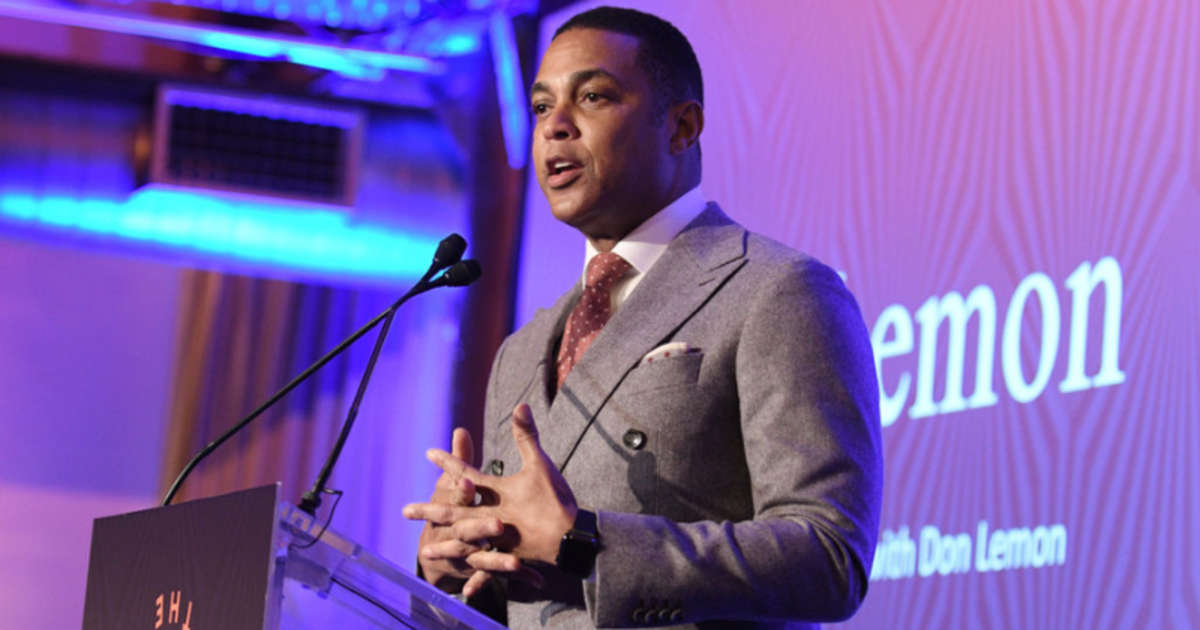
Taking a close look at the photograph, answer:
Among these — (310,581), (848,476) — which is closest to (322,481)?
(310,581)

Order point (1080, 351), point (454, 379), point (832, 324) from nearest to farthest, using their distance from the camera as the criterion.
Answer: point (832, 324), point (1080, 351), point (454, 379)

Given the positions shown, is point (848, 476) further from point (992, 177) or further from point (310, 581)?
point (992, 177)

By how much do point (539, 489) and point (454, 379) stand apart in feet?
13.6

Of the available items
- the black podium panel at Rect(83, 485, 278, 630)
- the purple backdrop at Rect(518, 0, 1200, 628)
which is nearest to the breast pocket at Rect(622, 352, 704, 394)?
the black podium panel at Rect(83, 485, 278, 630)

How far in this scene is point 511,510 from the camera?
1487 mm

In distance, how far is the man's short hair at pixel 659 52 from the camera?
2.04 metres

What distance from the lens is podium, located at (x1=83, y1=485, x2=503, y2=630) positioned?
4.32 ft

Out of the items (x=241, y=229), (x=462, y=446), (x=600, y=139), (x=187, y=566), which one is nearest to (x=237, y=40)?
(x=241, y=229)

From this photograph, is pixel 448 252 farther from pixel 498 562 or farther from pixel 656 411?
pixel 498 562

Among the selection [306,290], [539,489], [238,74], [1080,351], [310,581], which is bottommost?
[310,581]

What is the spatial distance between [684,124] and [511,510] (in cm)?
80

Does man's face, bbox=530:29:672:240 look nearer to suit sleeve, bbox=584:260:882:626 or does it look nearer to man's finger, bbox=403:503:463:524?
suit sleeve, bbox=584:260:882:626

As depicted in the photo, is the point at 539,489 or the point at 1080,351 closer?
the point at 539,489

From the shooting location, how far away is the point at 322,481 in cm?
165
